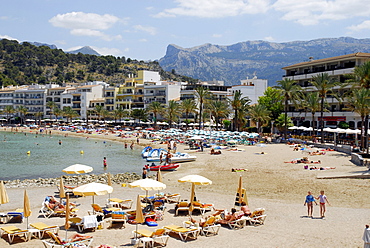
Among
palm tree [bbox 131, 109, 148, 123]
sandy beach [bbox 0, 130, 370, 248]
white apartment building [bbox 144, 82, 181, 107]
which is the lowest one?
sandy beach [bbox 0, 130, 370, 248]

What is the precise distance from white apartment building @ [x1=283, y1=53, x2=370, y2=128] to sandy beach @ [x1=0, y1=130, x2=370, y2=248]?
27.6m

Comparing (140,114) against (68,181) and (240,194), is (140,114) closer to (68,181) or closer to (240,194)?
(68,181)

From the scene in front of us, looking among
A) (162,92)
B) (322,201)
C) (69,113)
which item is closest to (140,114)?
(162,92)

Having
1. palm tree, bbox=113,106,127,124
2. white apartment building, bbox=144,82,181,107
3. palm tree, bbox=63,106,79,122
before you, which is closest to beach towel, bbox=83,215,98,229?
white apartment building, bbox=144,82,181,107

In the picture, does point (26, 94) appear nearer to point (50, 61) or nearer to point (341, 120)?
point (50, 61)

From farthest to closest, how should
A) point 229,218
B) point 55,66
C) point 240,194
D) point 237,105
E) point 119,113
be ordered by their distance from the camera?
point 55,66 → point 119,113 → point 237,105 → point 240,194 → point 229,218

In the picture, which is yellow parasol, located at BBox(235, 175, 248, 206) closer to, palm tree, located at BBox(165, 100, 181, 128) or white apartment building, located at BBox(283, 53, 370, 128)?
white apartment building, located at BBox(283, 53, 370, 128)

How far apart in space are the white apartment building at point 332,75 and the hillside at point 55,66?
104840mm

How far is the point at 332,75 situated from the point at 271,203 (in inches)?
1934

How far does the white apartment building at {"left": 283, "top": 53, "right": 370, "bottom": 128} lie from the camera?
191 ft

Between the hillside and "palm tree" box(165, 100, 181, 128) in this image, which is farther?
the hillside

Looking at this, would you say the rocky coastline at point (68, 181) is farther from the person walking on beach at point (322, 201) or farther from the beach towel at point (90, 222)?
the person walking on beach at point (322, 201)

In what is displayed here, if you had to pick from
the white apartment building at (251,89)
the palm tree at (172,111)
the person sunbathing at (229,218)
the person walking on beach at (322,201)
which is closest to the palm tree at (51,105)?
the palm tree at (172,111)

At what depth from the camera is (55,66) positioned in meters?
178
